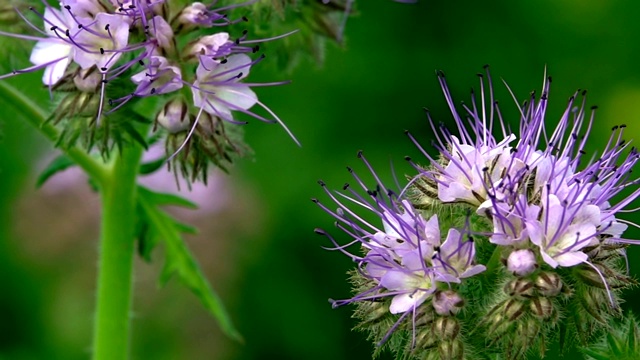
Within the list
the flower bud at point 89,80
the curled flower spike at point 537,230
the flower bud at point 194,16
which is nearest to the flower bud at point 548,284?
the curled flower spike at point 537,230

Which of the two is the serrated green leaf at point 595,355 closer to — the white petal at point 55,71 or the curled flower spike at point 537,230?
the curled flower spike at point 537,230

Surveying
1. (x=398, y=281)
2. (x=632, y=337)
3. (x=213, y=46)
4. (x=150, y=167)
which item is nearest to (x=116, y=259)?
(x=150, y=167)

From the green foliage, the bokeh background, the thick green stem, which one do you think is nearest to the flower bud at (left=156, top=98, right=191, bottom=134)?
the thick green stem

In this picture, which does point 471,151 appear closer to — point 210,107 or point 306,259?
point 210,107

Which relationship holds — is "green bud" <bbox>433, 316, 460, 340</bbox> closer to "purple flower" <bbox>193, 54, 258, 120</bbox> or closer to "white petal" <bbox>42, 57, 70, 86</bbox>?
"purple flower" <bbox>193, 54, 258, 120</bbox>

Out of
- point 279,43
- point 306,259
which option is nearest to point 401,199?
point 279,43

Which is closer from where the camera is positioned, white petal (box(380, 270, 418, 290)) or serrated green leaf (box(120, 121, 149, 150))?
white petal (box(380, 270, 418, 290))
